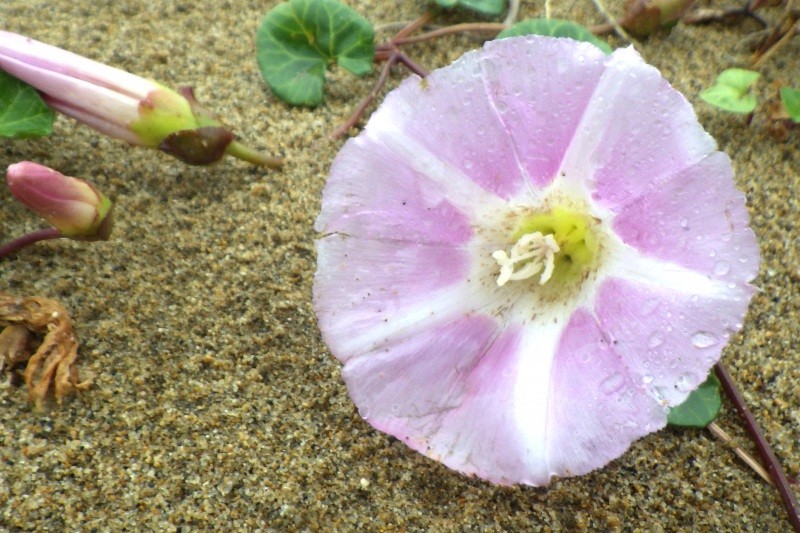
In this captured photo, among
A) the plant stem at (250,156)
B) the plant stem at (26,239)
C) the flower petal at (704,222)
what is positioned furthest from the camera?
the plant stem at (250,156)

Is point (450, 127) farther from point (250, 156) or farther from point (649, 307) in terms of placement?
point (250, 156)

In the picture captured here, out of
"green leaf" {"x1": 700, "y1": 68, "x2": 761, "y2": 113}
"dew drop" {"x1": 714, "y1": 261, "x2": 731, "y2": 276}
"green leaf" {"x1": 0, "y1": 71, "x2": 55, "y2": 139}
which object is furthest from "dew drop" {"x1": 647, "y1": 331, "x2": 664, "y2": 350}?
"green leaf" {"x1": 0, "y1": 71, "x2": 55, "y2": 139}

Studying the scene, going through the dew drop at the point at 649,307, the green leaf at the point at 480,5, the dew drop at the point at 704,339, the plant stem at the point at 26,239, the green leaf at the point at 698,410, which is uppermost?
the green leaf at the point at 480,5

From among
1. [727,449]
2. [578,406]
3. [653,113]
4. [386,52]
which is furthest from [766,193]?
[386,52]

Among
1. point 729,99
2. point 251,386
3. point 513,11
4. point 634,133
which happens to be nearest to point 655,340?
point 634,133

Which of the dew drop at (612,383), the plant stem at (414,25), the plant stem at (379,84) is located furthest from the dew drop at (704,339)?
the plant stem at (414,25)

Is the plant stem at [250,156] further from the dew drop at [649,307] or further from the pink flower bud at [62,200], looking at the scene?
the dew drop at [649,307]

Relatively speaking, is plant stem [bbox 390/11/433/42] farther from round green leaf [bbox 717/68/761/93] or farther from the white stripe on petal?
the white stripe on petal

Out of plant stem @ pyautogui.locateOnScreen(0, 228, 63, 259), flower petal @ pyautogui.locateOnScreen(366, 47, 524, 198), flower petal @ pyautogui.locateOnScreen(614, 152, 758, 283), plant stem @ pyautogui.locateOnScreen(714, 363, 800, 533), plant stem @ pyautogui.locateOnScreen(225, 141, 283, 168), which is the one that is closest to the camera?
flower petal @ pyautogui.locateOnScreen(614, 152, 758, 283)
